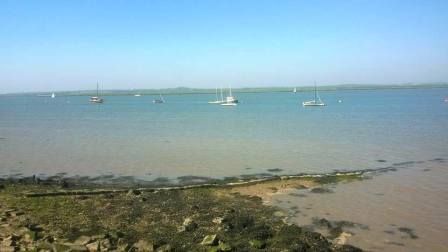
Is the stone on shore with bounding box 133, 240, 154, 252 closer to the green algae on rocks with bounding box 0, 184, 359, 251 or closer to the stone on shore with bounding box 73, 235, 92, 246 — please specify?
the green algae on rocks with bounding box 0, 184, 359, 251

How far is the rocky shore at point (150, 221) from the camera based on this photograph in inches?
505

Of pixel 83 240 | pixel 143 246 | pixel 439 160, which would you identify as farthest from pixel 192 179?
pixel 439 160

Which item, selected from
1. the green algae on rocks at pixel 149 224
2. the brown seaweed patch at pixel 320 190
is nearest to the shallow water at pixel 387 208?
the brown seaweed patch at pixel 320 190

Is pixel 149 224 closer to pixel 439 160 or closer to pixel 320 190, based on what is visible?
pixel 320 190

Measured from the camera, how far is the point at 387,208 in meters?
17.7

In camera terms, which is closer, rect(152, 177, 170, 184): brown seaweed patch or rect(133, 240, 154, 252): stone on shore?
rect(133, 240, 154, 252): stone on shore

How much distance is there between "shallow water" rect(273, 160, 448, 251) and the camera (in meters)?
14.0

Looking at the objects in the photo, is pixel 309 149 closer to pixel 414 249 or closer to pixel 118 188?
pixel 118 188

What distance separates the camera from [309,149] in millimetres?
35156

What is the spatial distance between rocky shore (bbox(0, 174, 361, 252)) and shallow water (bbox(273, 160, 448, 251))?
114 cm

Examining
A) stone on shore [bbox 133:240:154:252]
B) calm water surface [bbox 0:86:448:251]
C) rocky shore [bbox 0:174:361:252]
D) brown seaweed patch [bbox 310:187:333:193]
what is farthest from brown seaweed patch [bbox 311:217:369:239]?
stone on shore [bbox 133:240:154:252]

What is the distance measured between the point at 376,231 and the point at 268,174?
424 inches

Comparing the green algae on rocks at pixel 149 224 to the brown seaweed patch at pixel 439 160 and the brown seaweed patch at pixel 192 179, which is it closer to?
the brown seaweed patch at pixel 192 179

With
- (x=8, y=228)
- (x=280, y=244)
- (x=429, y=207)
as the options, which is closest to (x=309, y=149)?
(x=429, y=207)
